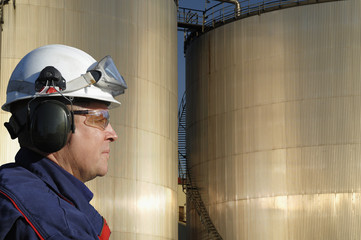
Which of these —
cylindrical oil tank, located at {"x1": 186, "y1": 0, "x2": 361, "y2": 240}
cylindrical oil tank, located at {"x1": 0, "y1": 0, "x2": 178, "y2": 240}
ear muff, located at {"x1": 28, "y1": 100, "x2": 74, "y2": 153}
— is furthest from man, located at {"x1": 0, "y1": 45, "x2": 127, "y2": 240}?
cylindrical oil tank, located at {"x1": 186, "y1": 0, "x2": 361, "y2": 240}

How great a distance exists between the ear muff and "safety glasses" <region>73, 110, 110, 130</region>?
0.19 m

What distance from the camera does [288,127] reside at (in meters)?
29.8

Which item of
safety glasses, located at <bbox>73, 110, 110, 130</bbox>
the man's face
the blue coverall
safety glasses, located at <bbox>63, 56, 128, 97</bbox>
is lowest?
the blue coverall

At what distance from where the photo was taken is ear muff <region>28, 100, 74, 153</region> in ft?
9.89

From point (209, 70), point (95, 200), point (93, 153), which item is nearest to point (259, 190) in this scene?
point (209, 70)

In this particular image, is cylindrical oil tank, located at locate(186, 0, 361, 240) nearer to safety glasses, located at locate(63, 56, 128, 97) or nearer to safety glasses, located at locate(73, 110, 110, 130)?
safety glasses, located at locate(63, 56, 128, 97)

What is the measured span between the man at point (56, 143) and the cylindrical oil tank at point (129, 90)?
1754cm

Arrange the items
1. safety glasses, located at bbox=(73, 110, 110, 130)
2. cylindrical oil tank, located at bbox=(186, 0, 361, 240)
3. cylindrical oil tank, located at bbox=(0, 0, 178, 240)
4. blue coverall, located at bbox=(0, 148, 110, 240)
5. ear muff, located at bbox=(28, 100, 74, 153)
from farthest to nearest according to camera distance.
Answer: cylindrical oil tank, located at bbox=(186, 0, 361, 240) → cylindrical oil tank, located at bbox=(0, 0, 178, 240) → safety glasses, located at bbox=(73, 110, 110, 130) → ear muff, located at bbox=(28, 100, 74, 153) → blue coverall, located at bbox=(0, 148, 110, 240)

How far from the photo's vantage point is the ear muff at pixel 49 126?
9.89 feet

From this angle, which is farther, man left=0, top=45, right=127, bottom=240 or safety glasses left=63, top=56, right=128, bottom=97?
safety glasses left=63, top=56, right=128, bottom=97

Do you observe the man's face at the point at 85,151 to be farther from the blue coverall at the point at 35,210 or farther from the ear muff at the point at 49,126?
the blue coverall at the point at 35,210

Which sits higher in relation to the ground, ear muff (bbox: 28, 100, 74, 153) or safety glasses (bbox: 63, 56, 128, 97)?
safety glasses (bbox: 63, 56, 128, 97)

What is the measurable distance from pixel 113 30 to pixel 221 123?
10.6 meters

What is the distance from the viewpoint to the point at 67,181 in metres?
2.96
